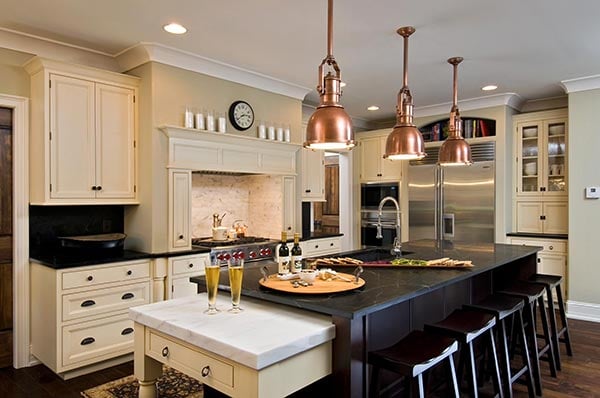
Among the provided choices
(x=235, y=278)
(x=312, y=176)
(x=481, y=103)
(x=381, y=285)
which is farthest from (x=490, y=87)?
(x=235, y=278)

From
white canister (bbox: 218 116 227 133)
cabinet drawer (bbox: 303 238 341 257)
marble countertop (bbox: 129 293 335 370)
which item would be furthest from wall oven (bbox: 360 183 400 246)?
marble countertop (bbox: 129 293 335 370)

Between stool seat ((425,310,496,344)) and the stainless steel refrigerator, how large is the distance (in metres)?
3.17

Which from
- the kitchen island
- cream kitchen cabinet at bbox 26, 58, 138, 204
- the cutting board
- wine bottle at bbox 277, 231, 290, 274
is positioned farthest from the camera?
cream kitchen cabinet at bbox 26, 58, 138, 204

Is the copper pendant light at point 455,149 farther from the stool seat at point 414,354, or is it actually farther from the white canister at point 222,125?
the white canister at point 222,125

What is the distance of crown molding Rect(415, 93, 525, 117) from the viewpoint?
541 centimetres

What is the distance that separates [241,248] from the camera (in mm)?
4141

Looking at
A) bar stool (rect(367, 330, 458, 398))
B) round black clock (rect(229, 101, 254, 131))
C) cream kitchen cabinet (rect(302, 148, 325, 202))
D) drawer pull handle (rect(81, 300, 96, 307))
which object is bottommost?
drawer pull handle (rect(81, 300, 96, 307))

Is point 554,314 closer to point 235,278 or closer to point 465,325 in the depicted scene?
point 465,325

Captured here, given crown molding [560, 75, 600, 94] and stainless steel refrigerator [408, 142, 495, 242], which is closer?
crown molding [560, 75, 600, 94]

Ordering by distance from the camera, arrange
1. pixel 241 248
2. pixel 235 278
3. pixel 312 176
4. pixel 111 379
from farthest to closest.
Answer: pixel 312 176
pixel 241 248
pixel 111 379
pixel 235 278

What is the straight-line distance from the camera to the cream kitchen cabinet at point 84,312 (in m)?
3.19

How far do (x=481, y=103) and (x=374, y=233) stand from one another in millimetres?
2378

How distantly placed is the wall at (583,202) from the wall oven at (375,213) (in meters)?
2.23

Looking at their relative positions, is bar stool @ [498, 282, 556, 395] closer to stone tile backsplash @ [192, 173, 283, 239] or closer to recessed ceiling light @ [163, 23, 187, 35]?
stone tile backsplash @ [192, 173, 283, 239]
